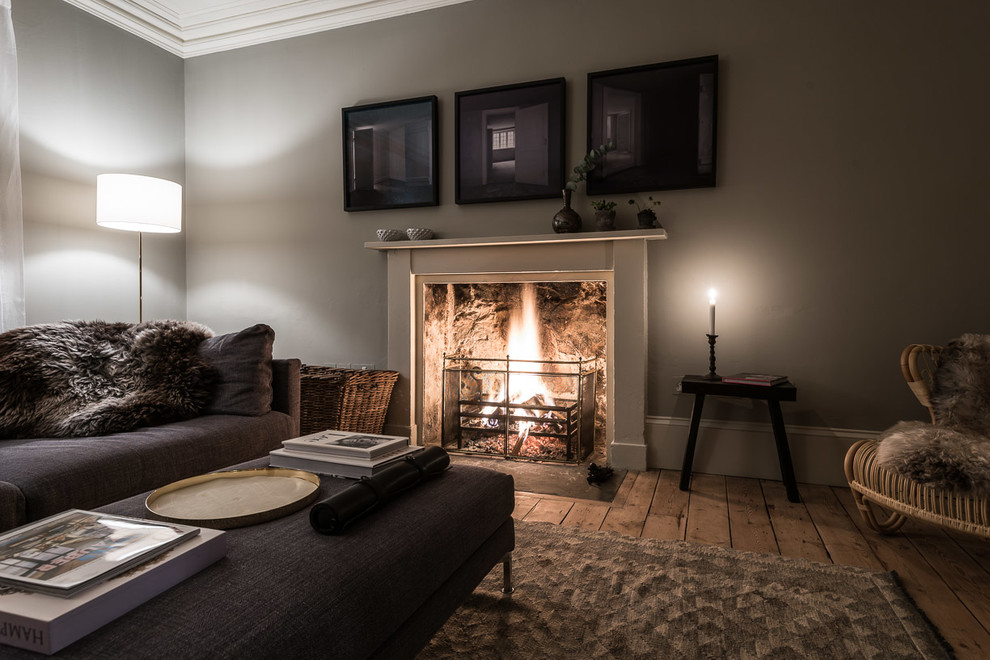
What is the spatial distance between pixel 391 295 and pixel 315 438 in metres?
1.97

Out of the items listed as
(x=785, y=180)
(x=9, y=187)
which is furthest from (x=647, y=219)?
(x=9, y=187)

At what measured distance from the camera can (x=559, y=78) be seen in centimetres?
306

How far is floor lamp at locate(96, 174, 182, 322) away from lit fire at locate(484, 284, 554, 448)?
199 cm

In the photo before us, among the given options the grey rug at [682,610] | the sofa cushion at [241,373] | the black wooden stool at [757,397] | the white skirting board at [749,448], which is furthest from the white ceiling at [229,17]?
the grey rug at [682,610]

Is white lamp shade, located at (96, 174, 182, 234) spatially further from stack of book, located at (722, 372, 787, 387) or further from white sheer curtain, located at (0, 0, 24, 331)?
stack of book, located at (722, 372, 787, 387)

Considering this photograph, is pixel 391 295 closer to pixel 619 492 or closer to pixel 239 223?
pixel 239 223

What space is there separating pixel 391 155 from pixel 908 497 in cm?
297

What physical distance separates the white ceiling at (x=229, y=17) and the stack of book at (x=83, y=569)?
10.6 ft

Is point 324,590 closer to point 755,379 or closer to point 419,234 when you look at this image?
point 755,379

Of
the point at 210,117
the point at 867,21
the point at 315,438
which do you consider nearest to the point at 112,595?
the point at 315,438

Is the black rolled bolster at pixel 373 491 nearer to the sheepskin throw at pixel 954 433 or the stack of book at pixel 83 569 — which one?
the stack of book at pixel 83 569

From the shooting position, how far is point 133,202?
9.82ft

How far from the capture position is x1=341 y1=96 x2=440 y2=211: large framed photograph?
132 inches

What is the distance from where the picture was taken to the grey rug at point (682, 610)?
4.46ft
